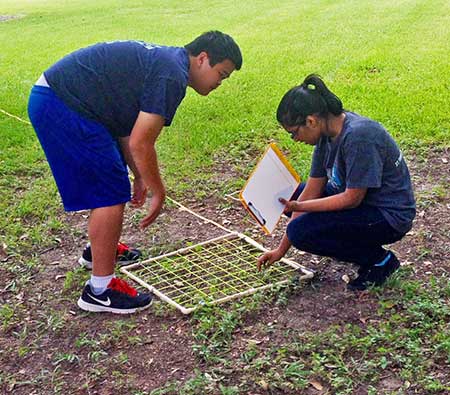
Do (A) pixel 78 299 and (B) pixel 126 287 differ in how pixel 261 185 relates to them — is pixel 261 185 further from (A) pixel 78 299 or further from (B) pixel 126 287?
(A) pixel 78 299

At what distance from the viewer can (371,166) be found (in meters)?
3.11

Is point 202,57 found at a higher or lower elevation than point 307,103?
higher

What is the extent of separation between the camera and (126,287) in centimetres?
344

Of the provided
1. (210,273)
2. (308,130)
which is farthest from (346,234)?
(210,273)

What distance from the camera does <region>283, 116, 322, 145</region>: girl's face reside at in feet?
10.4

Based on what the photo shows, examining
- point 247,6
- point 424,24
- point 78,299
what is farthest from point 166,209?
point 247,6

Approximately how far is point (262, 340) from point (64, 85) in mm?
1362

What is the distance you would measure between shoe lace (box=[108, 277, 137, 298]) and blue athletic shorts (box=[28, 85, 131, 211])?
377 millimetres

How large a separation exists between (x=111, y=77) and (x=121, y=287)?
3.15 feet

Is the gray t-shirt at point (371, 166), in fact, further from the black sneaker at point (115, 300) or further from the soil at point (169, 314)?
the black sneaker at point (115, 300)

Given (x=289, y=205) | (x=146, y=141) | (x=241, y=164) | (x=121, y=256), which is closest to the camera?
(x=146, y=141)

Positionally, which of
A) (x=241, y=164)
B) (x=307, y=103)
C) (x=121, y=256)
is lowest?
(x=241, y=164)

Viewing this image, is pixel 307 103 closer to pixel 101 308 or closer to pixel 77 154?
pixel 77 154

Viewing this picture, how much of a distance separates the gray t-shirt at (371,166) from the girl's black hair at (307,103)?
116mm
